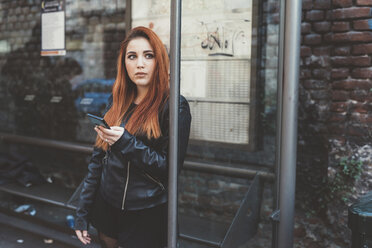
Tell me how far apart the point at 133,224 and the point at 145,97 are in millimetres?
599

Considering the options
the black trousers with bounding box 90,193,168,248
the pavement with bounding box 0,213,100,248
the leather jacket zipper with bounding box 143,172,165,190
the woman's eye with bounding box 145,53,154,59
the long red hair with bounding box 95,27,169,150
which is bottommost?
the pavement with bounding box 0,213,100,248

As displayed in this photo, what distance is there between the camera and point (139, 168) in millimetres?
1771

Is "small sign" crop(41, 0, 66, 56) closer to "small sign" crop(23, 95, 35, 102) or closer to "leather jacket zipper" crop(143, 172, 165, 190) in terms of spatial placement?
"small sign" crop(23, 95, 35, 102)

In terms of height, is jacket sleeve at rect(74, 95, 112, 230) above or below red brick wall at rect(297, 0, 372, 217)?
below

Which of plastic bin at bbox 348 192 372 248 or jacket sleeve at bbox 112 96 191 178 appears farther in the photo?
jacket sleeve at bbox 112 96 191 178

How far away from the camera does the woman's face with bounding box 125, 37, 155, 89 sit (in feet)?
5.93

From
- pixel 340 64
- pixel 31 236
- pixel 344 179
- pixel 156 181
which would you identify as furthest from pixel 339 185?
pixel 31 236

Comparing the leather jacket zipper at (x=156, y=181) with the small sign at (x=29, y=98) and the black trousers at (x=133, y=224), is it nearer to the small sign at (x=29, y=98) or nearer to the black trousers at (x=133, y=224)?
the black trousers at (x=133, y=224)

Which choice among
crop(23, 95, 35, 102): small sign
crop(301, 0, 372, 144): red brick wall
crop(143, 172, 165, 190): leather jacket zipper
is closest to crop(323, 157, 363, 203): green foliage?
crop(301, 0, 372, 144): red brick wall

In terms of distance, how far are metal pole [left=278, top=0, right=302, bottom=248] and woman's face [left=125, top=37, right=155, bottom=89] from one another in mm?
632

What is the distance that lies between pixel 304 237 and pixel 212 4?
187cm

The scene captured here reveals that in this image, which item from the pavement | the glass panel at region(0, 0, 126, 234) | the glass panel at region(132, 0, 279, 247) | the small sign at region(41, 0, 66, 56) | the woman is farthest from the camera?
the small sign at region(41, 0, 66, 56)

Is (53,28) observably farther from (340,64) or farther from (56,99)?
(340,64)

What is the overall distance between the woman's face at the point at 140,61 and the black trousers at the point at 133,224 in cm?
61
